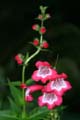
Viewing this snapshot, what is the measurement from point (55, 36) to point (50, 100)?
161 cm

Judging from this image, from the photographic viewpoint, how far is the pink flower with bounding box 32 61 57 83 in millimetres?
3312

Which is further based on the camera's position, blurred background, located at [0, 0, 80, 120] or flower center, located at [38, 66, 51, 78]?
blurred background, located at [0, 0, 80, 120]

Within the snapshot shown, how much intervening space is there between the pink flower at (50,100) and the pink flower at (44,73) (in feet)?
0.29

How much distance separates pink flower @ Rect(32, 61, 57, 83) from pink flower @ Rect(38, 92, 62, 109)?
0.09 metres

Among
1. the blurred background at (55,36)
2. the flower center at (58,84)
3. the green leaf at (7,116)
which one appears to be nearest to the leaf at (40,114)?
the green leaf at (7,116)

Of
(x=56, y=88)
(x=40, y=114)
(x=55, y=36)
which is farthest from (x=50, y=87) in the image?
(x=55, y=36)

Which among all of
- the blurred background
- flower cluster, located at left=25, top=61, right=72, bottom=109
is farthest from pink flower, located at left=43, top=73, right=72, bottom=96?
the blurred background

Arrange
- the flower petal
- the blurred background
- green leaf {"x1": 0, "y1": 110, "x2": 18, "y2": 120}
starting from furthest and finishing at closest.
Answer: the blurred background
green leaf {"x1": 0, "y1": 110, "x2": 18, "y2": 120}
the flower petal

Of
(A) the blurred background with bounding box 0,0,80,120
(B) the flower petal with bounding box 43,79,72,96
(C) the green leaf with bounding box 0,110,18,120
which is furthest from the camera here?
(A) the blurred background with bounding box 0,0,80,120

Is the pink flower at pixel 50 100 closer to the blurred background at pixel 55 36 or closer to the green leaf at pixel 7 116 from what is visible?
the green leaf at pixel 7 116

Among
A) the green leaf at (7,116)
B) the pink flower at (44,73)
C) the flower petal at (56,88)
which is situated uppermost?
the pink flower at (44,73)

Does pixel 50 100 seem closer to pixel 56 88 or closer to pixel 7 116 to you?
pixel 56 88

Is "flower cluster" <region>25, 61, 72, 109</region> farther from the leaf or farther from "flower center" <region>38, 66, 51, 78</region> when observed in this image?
the leaf

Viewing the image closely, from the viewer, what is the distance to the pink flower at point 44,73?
10.9 ft
